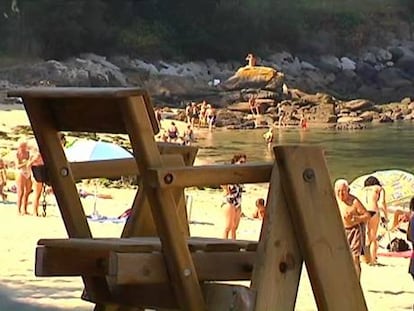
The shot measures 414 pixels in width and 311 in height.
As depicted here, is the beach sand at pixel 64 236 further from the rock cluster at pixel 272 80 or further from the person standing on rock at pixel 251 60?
the person standing on rock at pixel 251 60

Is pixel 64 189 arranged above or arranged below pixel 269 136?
below

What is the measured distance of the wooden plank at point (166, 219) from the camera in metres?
1.74

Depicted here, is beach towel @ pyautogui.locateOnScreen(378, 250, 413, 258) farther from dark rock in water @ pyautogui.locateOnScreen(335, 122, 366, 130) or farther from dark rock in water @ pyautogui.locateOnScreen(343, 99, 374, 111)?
dark rock in water @ pyautogui.locateOnScreen(343, 99, 374, 111)

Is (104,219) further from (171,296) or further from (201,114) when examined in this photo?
(171,296)

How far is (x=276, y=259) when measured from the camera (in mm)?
1767

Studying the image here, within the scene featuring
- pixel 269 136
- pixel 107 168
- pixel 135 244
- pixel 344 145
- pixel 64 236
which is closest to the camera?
pixel 135 244

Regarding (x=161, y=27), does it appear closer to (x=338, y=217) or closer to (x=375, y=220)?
(x=375, y=220)

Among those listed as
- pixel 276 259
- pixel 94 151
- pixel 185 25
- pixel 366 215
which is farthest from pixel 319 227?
pixel 185 25

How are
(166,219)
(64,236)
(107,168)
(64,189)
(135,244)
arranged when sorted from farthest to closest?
(64,236), (107,168), (64,189), (135,244), (166,219)

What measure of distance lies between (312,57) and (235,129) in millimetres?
816

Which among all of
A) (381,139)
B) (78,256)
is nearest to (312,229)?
(78,256)

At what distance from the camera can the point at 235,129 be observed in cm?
844

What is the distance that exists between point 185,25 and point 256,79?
0.69m

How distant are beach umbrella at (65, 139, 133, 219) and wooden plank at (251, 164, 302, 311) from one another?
5.77 meters
